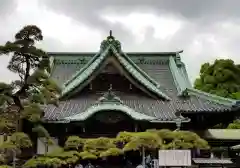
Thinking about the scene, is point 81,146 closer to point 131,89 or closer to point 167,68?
point 131,89

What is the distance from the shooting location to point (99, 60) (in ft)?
63.6

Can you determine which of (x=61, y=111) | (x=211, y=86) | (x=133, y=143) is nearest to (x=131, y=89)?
(x=61, y=111)

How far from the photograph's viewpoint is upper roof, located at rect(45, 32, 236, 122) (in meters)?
17.5

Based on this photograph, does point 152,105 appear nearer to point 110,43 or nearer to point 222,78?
point 110,43

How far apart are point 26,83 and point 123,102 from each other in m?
5.89

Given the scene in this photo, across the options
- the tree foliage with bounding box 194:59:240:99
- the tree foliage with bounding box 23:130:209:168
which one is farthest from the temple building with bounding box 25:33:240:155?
the tree foliage with bounding box 194:59:240:99

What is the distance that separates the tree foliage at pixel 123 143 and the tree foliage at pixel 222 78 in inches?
1200

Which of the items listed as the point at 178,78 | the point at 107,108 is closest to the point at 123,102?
the point at 107,108

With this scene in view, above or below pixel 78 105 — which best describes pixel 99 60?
above

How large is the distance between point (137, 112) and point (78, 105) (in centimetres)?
291

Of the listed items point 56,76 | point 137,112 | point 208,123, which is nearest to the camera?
point 137,112

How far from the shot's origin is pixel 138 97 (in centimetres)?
1956

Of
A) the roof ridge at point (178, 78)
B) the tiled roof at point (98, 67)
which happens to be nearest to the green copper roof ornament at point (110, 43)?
the tiled roof at point (98, 67)

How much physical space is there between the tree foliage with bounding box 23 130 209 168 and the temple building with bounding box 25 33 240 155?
144 cm
